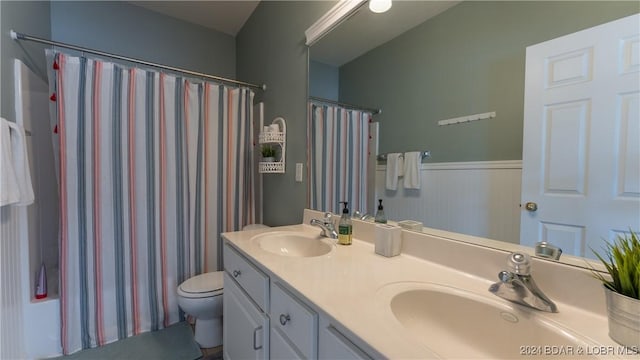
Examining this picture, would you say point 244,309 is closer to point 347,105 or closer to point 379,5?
point 347,105

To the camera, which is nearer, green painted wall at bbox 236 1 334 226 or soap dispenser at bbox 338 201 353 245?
soap dispenser at bbox 338 201 353 245

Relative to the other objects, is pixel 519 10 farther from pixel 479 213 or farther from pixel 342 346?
pixel 342 346

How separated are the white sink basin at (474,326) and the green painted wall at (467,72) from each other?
459mm

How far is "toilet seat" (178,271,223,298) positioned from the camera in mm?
1570

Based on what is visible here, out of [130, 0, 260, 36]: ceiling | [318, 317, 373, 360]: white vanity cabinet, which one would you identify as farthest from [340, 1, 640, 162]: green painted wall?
[130, 0, 260, 36]: ceiling

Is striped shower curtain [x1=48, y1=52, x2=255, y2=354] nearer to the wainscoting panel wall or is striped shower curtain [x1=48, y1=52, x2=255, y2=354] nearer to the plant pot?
the wainscoting panel wall

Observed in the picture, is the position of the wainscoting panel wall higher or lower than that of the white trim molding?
lower

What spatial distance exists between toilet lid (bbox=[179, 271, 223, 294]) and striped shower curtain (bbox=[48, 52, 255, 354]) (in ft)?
0.74

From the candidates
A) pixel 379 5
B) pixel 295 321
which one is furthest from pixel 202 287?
pixel 379 5

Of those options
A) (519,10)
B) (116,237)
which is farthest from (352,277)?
(116,237)

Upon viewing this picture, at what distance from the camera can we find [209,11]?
230cm

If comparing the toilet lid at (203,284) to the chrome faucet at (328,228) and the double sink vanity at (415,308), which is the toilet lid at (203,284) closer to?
the double sink vanity at (415,308)

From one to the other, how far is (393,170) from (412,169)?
10 cm

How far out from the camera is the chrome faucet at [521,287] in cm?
62
